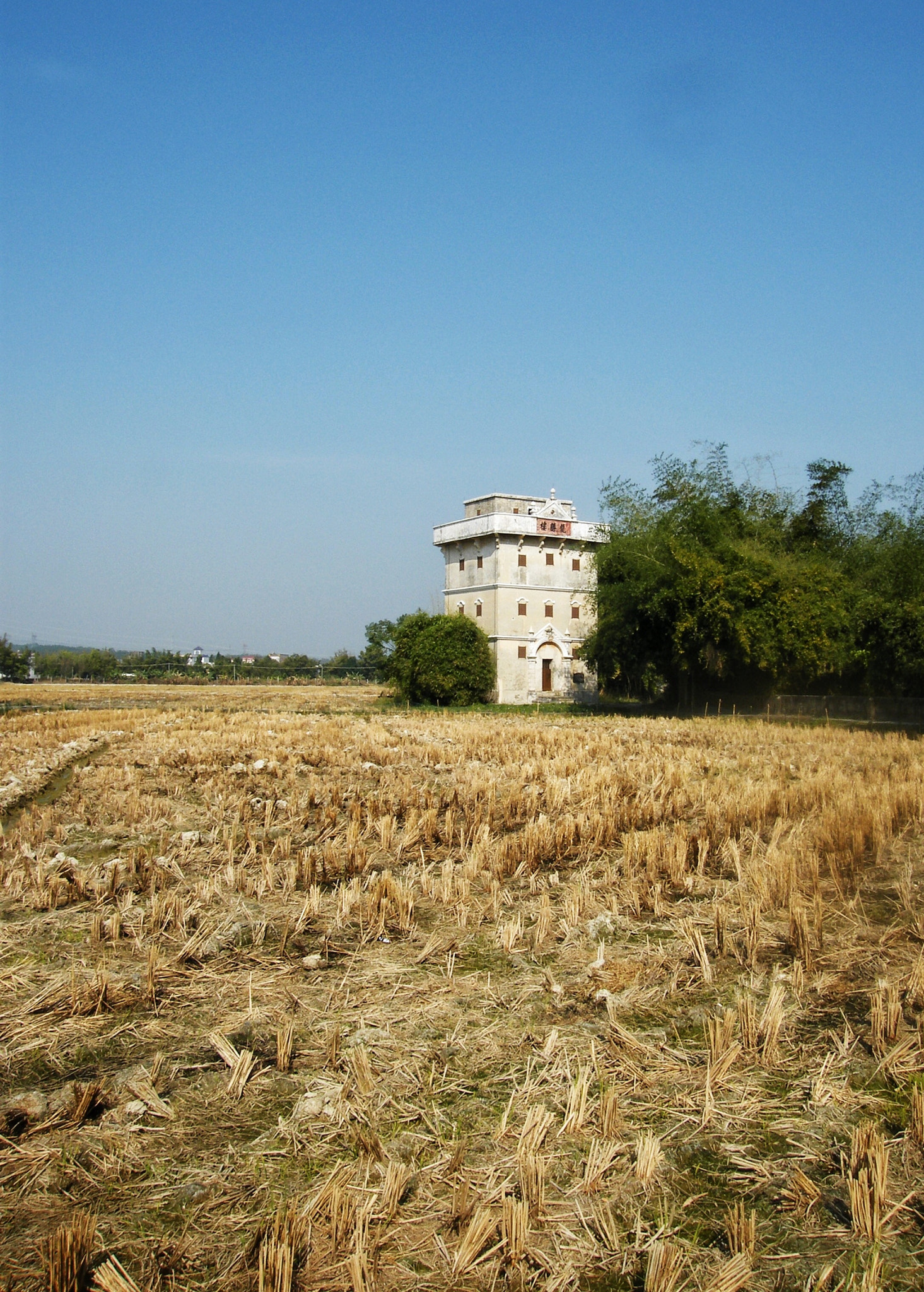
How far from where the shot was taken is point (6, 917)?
26.2ft

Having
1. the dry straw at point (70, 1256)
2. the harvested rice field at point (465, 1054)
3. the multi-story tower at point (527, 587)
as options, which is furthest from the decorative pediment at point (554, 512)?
the dry straw at point (70, 1256)

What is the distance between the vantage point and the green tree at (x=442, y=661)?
5256 cm

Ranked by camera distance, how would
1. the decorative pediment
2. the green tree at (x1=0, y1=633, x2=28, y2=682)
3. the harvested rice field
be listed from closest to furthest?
the harvested rice field, the decorative pediment, the green tree at (x1=0, y1=633, x2=28, y2=682)

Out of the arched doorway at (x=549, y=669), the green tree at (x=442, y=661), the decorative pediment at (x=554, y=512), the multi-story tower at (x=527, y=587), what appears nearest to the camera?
the green tree at (x=442, y=661)

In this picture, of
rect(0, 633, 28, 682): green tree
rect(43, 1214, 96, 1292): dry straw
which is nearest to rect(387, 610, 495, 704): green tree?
rect(43, 1214, 96, 1292): dry straw

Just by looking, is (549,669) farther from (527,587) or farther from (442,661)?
(442,661)

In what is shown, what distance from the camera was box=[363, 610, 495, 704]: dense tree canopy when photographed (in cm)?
5259

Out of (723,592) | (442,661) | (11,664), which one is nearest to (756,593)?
(723,592)

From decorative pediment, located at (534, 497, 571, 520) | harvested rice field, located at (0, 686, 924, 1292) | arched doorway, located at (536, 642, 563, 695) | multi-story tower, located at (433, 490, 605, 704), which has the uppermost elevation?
decorative pediment, located at (534, 497, 571, 520)

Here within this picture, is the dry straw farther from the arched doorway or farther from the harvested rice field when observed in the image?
the arched doorway

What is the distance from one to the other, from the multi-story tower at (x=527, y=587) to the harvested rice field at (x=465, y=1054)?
46.1 meters

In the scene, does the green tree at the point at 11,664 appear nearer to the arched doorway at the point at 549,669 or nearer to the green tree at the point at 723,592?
the arched doorway at the point at 549,669

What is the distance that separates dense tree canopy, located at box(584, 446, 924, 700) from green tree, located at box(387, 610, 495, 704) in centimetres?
834

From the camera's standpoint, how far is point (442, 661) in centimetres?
5253
